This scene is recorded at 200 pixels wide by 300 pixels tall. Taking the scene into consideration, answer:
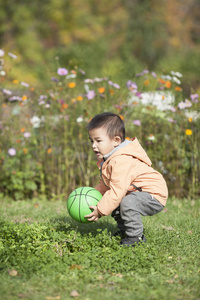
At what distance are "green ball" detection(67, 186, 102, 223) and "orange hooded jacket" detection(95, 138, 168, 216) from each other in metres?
0.12

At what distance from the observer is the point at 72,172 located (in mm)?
6191

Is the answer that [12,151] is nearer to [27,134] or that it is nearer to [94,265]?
[27,134]

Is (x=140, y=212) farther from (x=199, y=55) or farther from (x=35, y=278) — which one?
(x=199, y=55)

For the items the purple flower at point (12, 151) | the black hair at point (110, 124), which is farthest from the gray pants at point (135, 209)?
A: the purple flower at point (12, 151)

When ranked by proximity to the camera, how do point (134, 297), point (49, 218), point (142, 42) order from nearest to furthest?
point (134, 297)
point (49, 218)
point (142, 42)

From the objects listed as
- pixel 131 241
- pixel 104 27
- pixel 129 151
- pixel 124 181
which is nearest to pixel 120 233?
pixel 131 241

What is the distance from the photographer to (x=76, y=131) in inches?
244

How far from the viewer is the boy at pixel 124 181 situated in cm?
359

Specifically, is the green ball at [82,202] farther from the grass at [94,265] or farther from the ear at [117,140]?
the ear at [117,140]

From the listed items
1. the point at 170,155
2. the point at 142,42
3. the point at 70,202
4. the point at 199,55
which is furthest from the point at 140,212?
the point at 142,42

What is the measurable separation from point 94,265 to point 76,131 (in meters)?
3.18

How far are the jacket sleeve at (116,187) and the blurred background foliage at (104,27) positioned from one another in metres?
15.4

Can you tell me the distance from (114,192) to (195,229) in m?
1.28

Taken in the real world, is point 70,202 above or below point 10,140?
below
